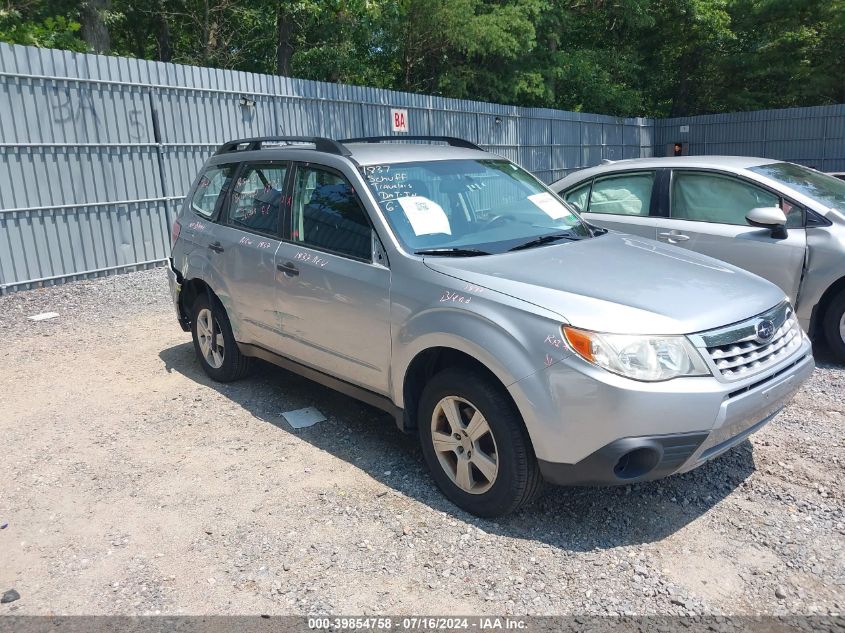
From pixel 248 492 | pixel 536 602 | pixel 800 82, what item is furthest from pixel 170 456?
pixel 800 82

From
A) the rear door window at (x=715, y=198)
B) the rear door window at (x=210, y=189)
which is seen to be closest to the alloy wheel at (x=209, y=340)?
the rear door window at (x=210, y=189)

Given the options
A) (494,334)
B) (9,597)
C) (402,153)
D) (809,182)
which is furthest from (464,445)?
(809,182)

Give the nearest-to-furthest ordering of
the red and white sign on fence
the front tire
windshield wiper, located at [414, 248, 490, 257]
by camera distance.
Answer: the front tire < windshield wiper, located at [414, 248, 490, 257] < the red and white sign on fence

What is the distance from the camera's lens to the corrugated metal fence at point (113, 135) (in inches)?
330

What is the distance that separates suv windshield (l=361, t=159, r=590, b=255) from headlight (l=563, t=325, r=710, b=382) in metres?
0.98

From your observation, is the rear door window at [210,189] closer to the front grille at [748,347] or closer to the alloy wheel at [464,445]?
the alloy wheel at [464,445]

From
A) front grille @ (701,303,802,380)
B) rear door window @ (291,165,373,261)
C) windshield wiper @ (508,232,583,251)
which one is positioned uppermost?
rear door window @ (291,165,373,261)

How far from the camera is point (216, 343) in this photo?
17.9 feet

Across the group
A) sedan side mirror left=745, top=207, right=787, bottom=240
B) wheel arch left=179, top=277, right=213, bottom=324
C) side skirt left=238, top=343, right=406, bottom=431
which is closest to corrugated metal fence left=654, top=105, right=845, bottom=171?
sedan side mirror left=745, top=207, right=787, bottom=240

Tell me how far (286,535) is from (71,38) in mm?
13526

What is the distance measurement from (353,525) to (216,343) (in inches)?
98.2

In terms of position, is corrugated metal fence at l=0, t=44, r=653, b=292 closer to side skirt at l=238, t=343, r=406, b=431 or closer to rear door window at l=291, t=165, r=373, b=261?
side skirt at l=238, t=343, r=406, b=431

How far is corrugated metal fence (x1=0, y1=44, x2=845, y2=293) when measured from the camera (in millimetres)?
8375

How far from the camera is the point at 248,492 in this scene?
12.6ft
